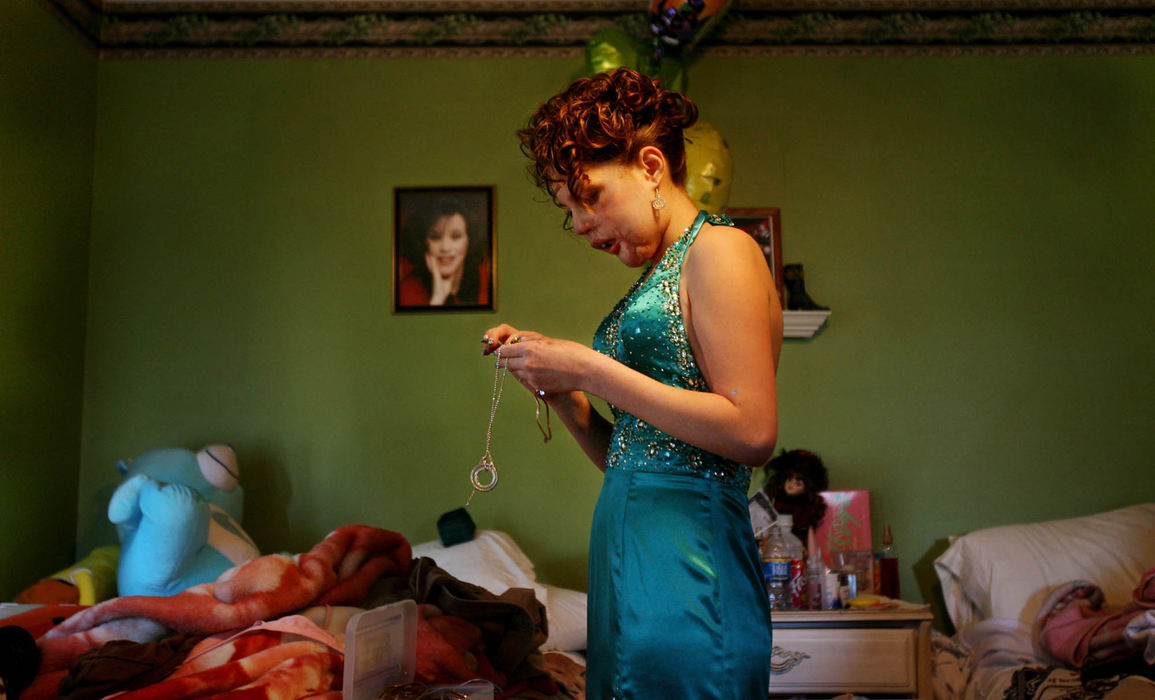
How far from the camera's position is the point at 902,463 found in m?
3.23

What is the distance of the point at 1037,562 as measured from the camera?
9.37 ft

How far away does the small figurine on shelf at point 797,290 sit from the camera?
3.20m

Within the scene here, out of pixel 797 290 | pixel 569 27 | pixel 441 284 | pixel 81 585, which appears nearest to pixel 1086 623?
pixel 797 290

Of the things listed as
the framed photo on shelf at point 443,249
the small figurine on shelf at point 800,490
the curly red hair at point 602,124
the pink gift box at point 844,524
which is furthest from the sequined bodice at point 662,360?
the framed photo on shelf at point 443,249

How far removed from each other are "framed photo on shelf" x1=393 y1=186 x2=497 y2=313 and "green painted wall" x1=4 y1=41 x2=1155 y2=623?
0.05 meters

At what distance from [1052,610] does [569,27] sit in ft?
8.04

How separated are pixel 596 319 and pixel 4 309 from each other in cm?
185

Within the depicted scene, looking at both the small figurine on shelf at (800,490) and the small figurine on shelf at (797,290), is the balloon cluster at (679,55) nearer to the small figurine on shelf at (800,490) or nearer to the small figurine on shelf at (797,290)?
the small figurine on shelf at (797,290)

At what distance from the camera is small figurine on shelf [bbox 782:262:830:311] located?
10.5 ft

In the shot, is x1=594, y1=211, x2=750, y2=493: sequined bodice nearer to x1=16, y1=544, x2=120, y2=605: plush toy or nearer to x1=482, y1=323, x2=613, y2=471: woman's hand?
x1=482, y1=323, x2=613, y2=471: woman's hand

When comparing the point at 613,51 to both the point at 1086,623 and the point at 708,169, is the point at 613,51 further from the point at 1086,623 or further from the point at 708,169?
the point at 1086,623

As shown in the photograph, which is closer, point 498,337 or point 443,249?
point 498,337

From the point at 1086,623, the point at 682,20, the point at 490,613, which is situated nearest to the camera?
the point at 490,613

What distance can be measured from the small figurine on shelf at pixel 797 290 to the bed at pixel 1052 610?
898mm
